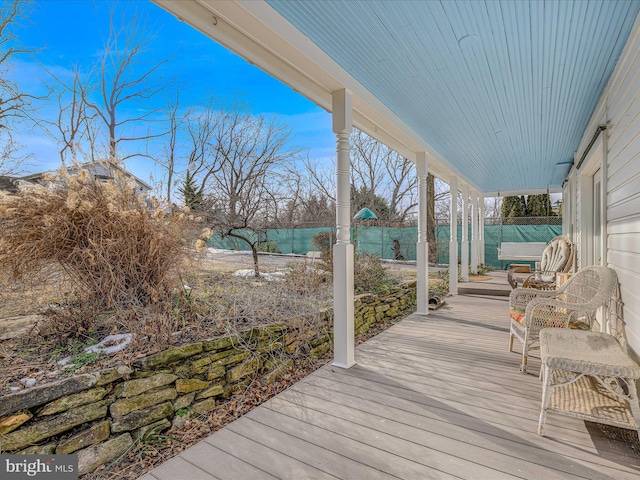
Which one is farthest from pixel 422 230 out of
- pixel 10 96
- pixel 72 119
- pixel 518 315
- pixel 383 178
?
pixel 383 178

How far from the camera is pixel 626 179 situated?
8.11 feet

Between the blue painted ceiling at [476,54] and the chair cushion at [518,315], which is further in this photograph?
the chair cushion at [518,315]

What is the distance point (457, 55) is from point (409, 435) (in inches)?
100

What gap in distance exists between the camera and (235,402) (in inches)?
97.5

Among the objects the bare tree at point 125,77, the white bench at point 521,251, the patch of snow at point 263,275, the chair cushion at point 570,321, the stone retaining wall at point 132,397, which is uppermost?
the bare tree at point 125,77

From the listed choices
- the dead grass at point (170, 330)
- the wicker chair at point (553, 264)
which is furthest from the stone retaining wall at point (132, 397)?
the wicker chair at point (553, 264)

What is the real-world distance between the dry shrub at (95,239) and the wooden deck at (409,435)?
134 cm

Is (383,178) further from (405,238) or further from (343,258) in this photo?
(343,258)

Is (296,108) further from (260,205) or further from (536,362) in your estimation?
(536,362)

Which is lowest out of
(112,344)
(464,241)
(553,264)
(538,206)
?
(112,344)

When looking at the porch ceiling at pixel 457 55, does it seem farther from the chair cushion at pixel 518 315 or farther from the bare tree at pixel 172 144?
the bare tree at pixel 172 144

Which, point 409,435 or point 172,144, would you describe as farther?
point 172,144

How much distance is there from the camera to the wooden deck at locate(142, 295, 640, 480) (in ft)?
5.60

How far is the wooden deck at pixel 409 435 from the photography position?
171cm
